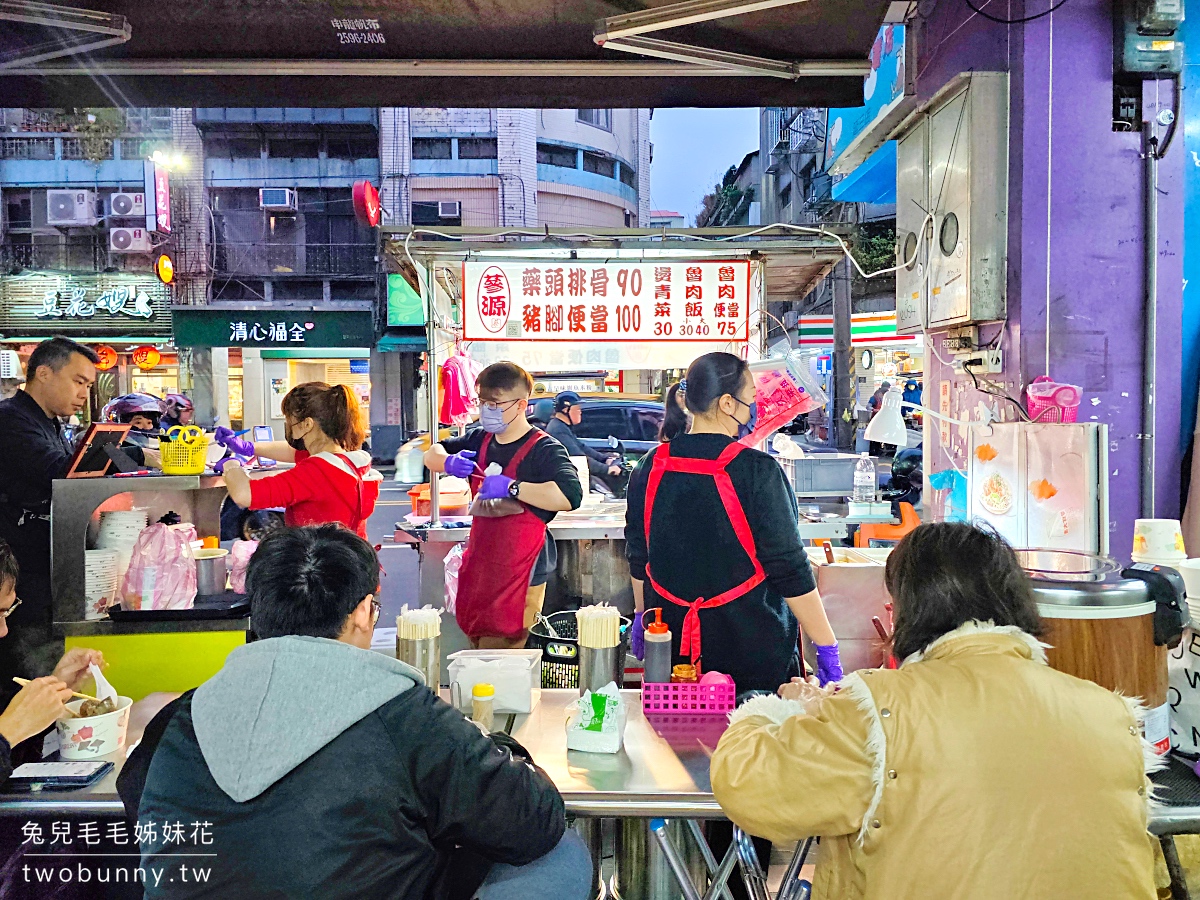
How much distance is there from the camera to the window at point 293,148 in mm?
20922

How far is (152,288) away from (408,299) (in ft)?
21.8

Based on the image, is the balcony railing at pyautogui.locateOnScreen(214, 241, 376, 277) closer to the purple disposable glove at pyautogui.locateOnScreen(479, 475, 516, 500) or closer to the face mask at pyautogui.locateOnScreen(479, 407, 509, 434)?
the face mask at pyautogui.locateOnScreen(479, 407, 509, 434)

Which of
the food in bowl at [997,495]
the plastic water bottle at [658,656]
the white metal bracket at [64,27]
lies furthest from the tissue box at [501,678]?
the white metal bracket at [64,27]

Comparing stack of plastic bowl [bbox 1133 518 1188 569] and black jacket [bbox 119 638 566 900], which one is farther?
stack of plastic bowl [bbox 1133 518 1188 569]

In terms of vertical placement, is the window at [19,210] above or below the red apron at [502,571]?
above

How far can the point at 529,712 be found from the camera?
256 centimetres

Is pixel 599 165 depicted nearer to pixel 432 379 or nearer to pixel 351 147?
pixel 351 147

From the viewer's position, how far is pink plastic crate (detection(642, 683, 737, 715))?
2.45 meters

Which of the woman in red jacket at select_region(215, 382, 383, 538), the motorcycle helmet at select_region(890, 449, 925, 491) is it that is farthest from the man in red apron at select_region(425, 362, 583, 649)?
the motorcycle helmet at select_region(890, 449, 925, 491)

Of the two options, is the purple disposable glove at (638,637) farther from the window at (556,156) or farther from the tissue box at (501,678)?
the window at (556,156)

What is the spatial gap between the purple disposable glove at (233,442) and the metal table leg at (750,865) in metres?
2.73

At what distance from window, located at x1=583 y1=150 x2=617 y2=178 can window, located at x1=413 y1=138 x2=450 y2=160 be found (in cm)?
479

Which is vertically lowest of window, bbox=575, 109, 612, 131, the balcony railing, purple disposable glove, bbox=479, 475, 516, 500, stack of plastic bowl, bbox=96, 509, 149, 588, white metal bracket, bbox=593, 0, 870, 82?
stack of plastic bowl, bbox=96, 509, 149, 588

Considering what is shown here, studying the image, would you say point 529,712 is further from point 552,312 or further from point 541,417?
point 541,417
